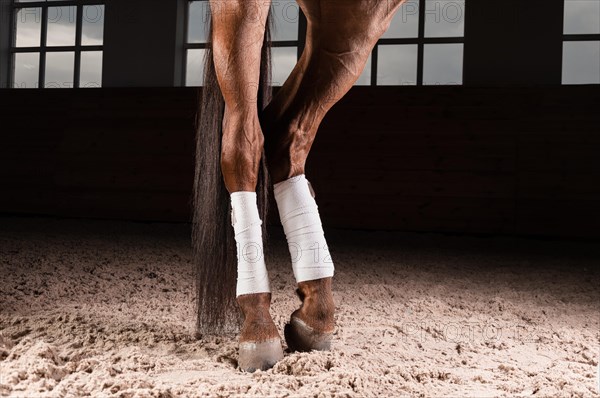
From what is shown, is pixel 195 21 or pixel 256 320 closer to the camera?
pixel 256 320

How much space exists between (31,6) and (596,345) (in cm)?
1045

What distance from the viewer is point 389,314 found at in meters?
1.81

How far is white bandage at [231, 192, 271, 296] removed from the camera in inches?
46.8

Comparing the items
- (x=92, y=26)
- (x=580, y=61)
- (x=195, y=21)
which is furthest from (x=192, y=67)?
(x=580, y=61)

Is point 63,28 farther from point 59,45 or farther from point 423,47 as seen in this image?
point 423,47

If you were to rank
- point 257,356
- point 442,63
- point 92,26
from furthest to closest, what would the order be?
point 92,26, point 442,63, point 257,356

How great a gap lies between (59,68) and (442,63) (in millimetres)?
6161

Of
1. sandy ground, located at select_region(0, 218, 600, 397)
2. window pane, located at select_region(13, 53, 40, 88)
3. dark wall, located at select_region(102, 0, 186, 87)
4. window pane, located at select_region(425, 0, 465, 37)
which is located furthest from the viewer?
window pane, located at select_region(13, 53, 40, 88)

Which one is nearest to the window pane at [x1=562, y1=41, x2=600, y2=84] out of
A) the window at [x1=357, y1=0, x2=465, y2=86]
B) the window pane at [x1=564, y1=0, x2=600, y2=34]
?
the window pane at [x1=564, y1=0, x2=600, y2=34]

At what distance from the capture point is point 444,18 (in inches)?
318

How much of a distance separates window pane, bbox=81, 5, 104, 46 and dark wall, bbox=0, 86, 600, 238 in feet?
11.3

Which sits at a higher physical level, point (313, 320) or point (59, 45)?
point (59, 45)

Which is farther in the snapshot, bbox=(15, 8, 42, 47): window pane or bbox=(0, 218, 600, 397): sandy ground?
bbox=(15, 8, 42, 47): window pane

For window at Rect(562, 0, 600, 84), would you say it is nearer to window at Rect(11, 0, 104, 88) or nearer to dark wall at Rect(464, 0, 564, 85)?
dark wall at Rect(464, 0, 564, 85)
